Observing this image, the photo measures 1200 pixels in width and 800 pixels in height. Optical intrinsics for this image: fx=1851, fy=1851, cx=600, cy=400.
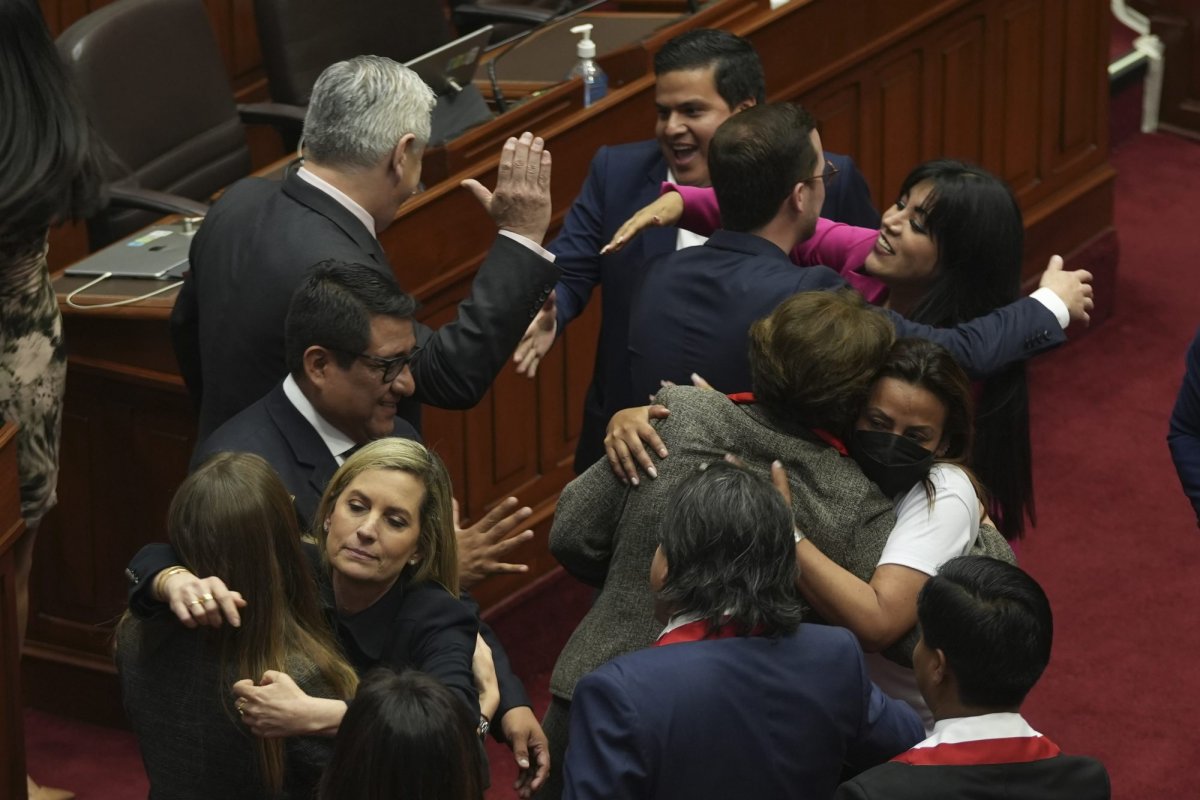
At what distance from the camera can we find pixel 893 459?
2344 mm

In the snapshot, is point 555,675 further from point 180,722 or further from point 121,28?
point 121,28

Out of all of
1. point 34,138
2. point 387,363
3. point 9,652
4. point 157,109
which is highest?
point 34,138

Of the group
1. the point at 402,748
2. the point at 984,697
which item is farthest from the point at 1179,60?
the point at 402,748

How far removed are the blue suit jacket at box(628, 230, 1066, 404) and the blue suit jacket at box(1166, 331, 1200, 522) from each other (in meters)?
0.40

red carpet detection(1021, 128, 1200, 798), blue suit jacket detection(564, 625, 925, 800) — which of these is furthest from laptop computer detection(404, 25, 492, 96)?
blue suit jacket detection(564, 625, 925, 800)

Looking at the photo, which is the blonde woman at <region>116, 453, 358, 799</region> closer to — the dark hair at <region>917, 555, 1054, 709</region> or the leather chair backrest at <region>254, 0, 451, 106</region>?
the dark hair at <region>917, 555, 1054, 709</region>

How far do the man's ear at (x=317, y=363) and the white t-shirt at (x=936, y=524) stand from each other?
80 cm

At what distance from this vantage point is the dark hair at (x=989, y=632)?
2082mm

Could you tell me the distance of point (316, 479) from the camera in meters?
2.56

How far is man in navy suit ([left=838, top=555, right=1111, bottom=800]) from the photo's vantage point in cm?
204

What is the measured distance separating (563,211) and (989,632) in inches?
80.3

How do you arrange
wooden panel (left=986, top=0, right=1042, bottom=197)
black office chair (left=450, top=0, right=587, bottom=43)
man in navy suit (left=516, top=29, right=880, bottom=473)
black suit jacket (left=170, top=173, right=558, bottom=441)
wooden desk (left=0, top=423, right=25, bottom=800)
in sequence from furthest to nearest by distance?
1. black office chair (left=450, top=0, right=587, bottom=43)
2. wooden panel (left=986, top=0, right=1042, bottom=197)
3. man in navy suit (left=516, top=29, right=880, bottom=473)
4. wooden desk (left=0, top=423, right=25, bottom=800)
5. black suit jacket (left=170, top=173, right=558, bottom=441)

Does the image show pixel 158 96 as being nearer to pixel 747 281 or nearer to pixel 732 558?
pixel 747 281

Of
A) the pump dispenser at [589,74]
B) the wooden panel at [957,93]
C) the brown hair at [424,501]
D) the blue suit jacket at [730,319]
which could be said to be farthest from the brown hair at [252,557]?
the wooden panel at [957,93]
